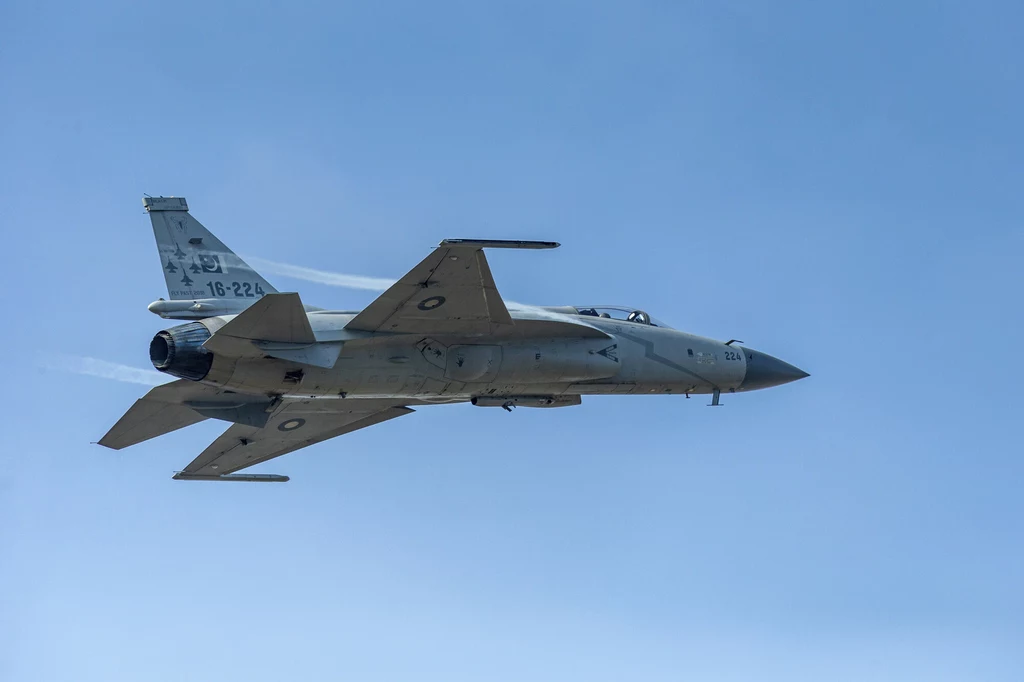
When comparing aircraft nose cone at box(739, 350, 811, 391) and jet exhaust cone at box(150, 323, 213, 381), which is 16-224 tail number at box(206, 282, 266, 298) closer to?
jet exhaust cone at box(150, 323, 213, 381)

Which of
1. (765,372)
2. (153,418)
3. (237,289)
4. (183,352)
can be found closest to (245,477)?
(153,418)

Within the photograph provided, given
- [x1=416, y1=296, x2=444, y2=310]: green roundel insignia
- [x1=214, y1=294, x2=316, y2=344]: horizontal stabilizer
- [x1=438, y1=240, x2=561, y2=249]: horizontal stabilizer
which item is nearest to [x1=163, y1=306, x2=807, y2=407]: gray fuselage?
[x1=214, y1=294, x2=316, y2=344]: horizontal stabilizer

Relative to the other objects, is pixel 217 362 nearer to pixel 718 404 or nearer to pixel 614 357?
pixel 614 357

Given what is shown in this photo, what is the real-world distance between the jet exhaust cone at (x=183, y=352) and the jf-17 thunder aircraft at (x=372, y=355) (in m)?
0.02

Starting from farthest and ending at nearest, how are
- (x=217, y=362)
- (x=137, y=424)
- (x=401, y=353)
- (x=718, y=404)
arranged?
1. (x=718, y=404)
2. (x=137, y=424)
3. (x=401, y=353)
4. (x=217, y=362)

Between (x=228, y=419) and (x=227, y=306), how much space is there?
2.36m

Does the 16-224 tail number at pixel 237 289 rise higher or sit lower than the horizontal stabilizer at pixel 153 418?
higher

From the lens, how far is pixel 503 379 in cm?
2430

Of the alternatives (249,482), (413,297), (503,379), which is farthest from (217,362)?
(249,482)

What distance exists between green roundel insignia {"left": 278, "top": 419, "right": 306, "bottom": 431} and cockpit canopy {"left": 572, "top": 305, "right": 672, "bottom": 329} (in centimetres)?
620

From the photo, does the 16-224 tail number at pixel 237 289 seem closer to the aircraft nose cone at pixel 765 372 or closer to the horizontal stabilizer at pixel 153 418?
the horizontal stabilizer at pixel 153 418

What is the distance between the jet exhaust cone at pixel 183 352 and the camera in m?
21.3

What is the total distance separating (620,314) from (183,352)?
884 centimetres

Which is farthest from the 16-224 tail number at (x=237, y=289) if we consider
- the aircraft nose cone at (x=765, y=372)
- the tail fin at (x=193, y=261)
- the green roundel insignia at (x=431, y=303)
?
the aircraft nose cone at (x=765, y=372)
